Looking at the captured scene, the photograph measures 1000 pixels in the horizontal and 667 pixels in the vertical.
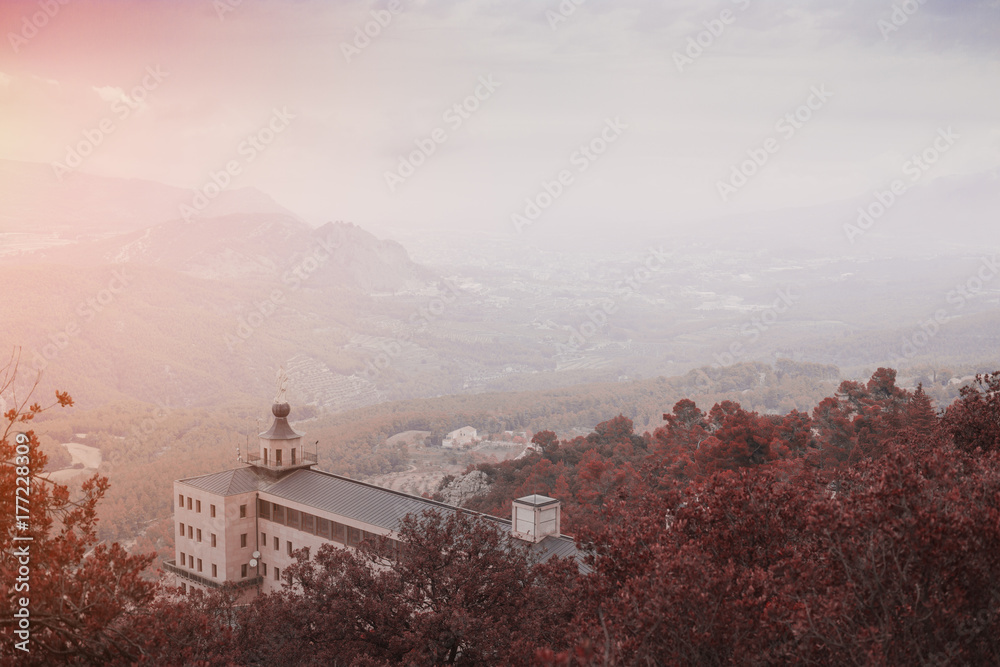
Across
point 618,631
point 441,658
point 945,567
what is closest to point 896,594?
point 945,567

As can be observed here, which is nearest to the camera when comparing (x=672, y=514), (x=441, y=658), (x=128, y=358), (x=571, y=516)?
(x=672, y=514)

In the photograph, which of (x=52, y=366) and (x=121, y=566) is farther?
(x=52, y=366)

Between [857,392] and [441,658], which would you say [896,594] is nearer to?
[441,658]

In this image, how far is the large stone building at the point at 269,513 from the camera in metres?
31.5

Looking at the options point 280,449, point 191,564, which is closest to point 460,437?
point 191,564

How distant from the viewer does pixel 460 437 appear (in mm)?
118312

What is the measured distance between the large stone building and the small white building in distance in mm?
77364

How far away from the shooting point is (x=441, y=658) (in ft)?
45.4

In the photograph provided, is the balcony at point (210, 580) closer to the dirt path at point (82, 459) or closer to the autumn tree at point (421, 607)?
the autumn tree at point (421, 607)

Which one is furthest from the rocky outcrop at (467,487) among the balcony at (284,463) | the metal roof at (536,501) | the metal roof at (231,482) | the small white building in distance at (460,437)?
the small white building in distance at (460,437)

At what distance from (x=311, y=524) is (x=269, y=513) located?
3671mm

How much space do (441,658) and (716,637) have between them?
22.2 feet

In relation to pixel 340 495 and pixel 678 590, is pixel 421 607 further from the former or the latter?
pixel 340 495

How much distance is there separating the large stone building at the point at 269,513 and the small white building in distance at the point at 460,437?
77.4 metres
